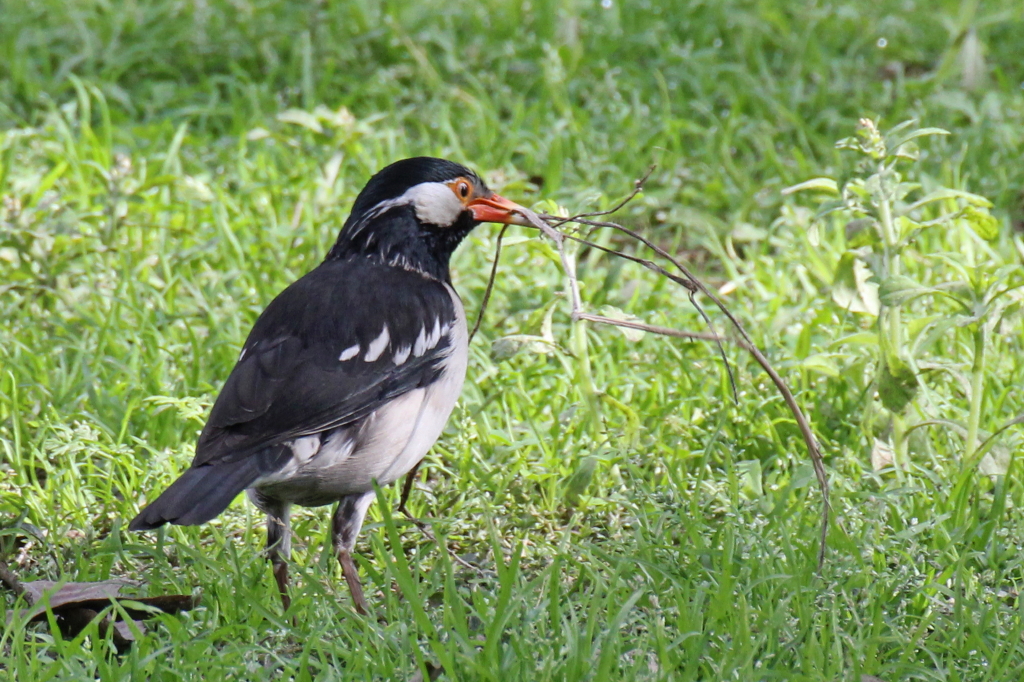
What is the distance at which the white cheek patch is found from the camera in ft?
13.4

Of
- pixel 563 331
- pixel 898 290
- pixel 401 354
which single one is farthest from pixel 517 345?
pixel 563 331

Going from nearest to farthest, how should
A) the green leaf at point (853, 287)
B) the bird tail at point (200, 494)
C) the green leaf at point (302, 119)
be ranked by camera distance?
the bird tail at point (200, 494) → the green leaf at point (853, 287) → the green leaf at point (302, 119)

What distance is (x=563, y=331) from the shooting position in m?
5.29

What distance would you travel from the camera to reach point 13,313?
535cm

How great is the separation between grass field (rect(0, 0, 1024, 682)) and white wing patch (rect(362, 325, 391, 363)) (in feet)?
1.20

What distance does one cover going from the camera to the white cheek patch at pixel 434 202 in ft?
13.4

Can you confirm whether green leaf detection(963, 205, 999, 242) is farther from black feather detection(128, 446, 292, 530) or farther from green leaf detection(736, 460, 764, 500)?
black feather detection(128, 446, 292, 530)

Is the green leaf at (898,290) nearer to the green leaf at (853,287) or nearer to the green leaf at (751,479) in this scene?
the green leaf at (853,287)

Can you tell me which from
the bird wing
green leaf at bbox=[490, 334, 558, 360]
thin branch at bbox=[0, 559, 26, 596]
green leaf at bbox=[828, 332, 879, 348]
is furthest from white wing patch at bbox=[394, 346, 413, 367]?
green leaf at bbox=[828, 332, 879, 348]

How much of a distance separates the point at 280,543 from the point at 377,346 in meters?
0.64

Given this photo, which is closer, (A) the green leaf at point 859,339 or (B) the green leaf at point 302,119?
(A) the green leaf at point 859,339

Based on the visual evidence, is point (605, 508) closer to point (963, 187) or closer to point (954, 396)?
point (954, 396)

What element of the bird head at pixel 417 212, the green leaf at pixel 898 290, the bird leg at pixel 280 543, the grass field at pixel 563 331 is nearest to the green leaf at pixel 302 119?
the grass field at pixel 563 331

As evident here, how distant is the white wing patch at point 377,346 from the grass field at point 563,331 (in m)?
0.37
